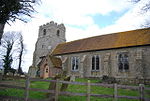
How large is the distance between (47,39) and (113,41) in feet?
64.2

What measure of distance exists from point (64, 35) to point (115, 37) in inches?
766

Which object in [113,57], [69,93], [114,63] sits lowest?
[69,93]

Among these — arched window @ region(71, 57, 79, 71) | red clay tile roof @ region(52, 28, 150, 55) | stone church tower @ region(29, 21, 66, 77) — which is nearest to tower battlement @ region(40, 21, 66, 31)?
stone church tower @ region(29, 21, 66, 77)

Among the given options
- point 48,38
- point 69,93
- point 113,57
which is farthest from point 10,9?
point 48,38

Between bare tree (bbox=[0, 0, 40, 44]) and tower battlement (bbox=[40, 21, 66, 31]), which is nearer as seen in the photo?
bare tree (bbox=[0, 0, 40, 44])

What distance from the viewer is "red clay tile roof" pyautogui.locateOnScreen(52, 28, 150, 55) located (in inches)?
901

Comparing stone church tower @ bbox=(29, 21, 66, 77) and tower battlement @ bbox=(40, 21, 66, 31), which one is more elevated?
tower battlement @ bbox=(40, 21, 66, 31)

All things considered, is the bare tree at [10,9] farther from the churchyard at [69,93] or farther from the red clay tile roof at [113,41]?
the red clay tile roof at [113,41]

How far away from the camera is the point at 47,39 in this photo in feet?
128

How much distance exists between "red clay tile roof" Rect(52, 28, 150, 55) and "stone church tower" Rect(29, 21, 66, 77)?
7.15 m

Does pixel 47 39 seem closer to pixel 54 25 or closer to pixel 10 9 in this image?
pixel 54 25

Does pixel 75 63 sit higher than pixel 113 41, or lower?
lower

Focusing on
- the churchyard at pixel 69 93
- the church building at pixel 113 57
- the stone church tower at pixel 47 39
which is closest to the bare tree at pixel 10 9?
the churchyard at pixel 69 93

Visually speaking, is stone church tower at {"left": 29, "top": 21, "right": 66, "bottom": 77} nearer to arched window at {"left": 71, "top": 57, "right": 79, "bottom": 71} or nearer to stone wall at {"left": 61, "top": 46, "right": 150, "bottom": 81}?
stone wall at {"left": 61, "top": 46, "right": 150, "bottom": 81}
